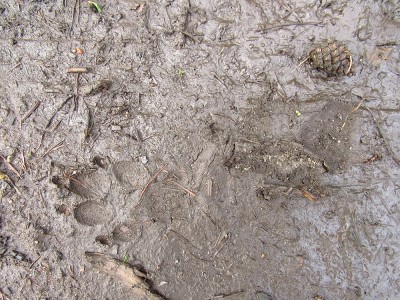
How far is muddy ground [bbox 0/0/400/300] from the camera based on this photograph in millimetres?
2408

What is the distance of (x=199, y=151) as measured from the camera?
244cm

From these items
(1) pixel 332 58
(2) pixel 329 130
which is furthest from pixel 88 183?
(1) pixel 332 58

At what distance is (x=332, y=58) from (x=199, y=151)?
1111 mm

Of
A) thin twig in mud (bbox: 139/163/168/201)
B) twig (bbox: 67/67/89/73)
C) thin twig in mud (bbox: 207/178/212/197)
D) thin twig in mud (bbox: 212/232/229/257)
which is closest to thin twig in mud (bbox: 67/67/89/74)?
twig (bbox: 67/67/89/73)

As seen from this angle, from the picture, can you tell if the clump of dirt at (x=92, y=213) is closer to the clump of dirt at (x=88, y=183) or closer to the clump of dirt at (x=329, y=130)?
the clump of dirt at (x=88, y=183)

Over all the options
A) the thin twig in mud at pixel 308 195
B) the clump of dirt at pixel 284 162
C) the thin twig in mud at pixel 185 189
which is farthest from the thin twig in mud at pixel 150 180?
the thin twig in mud at pixel 308 195

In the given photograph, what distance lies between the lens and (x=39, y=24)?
2414mm

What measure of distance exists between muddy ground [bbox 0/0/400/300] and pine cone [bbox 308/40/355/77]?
6cm

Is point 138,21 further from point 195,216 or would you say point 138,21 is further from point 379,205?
point 379,205

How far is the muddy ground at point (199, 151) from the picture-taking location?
2408 millimetres

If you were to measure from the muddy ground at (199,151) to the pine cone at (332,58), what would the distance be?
0.06 meters

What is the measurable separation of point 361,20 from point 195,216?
1.78m

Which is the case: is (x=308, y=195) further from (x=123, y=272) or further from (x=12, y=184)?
(x=12, y=184)

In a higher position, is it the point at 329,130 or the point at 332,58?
the point at 332,58
